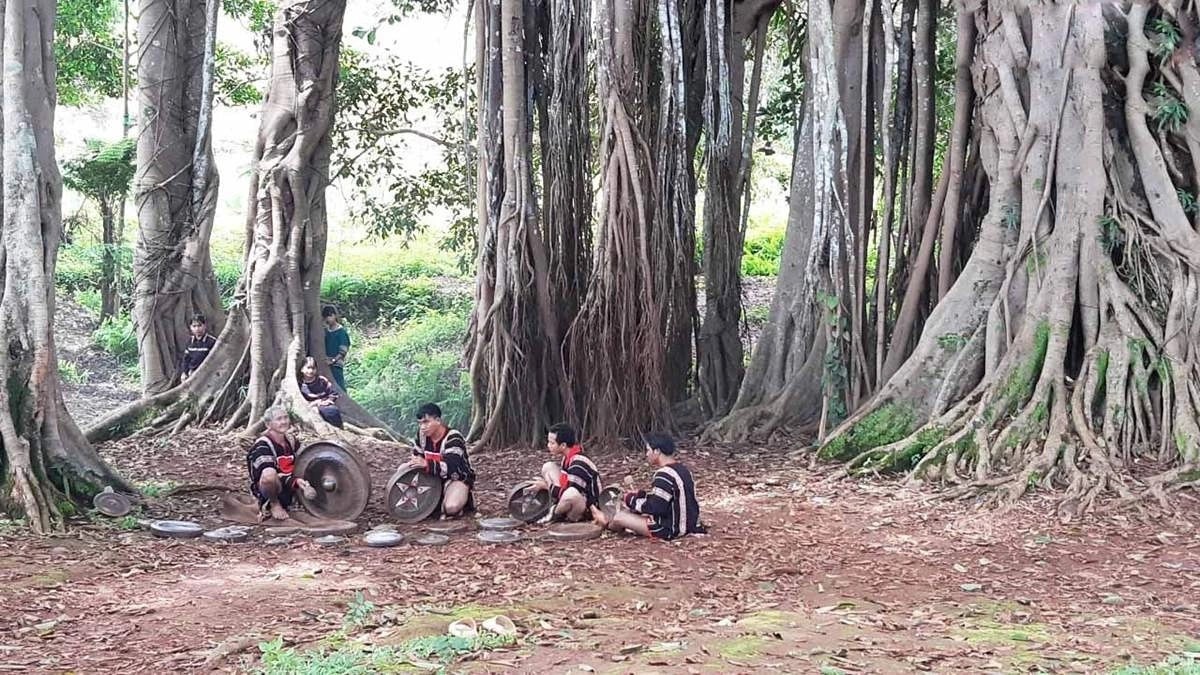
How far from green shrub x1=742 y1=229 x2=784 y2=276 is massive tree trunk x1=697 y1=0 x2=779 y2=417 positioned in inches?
315

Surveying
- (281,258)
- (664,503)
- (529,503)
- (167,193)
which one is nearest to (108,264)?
(167,193)

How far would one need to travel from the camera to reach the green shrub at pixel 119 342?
16.5 meters

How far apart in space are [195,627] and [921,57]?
6829 millimetres

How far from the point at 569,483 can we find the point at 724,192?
398cm

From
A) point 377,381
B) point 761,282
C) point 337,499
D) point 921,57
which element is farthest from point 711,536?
point 761,282

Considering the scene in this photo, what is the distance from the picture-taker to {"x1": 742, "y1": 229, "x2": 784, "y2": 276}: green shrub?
18766mm

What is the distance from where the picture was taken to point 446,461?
6.80 m

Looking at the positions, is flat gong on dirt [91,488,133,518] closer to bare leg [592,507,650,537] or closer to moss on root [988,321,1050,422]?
bare leg [592,507,650,537]

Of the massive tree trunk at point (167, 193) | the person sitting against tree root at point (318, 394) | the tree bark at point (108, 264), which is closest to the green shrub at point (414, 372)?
the person sitting against tree root at point (318, 394)

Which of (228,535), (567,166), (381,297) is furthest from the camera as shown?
(381,297)

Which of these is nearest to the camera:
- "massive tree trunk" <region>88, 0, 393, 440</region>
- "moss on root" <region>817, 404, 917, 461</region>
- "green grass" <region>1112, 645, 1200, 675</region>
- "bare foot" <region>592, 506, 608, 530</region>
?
"green grass" <region>1112, 645, 1200, 675</region>

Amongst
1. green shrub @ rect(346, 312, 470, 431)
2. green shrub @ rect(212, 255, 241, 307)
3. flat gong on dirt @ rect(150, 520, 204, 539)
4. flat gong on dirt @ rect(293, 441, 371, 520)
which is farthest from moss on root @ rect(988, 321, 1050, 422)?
green shrub @ rect(212, 255, 241, 307)

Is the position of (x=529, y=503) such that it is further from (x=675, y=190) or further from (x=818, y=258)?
(x=675, y=190)

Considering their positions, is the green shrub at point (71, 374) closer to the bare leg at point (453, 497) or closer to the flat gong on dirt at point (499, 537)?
the bare leg at point (453, 497)
